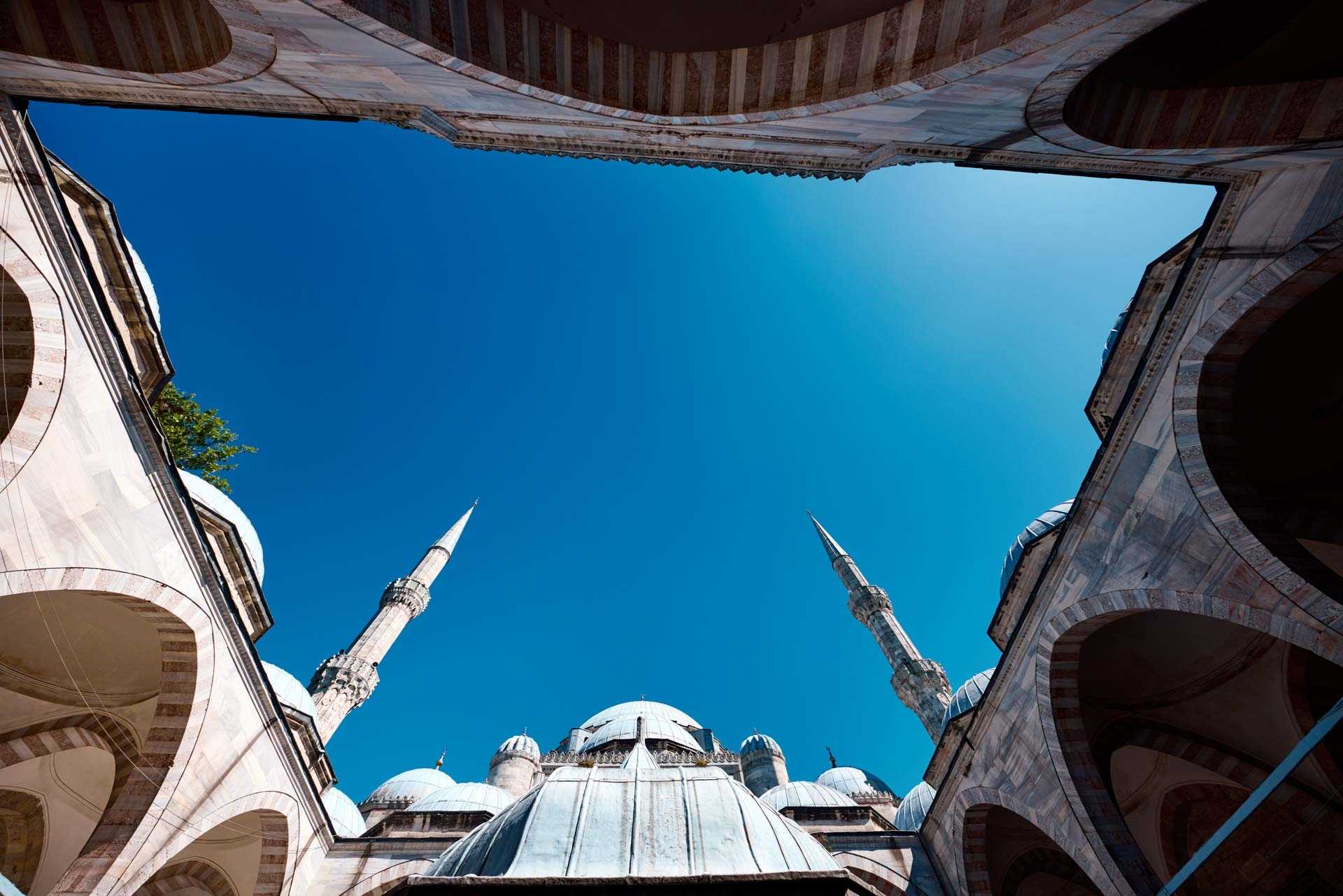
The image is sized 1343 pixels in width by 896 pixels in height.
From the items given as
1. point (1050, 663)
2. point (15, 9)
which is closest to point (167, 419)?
point (15, 9)

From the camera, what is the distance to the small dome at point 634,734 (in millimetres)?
21078

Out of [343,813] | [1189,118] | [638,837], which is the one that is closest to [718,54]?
[1189,118]

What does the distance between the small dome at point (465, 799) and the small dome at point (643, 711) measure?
11229 mm

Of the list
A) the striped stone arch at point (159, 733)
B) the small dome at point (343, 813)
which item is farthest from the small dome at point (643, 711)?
the striped stone arch at point (159, 733)

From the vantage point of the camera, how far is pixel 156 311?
7.84 m

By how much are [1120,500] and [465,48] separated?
8.58 meters

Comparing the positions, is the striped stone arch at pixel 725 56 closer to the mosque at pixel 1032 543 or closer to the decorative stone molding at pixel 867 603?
the mosque at pixel 1032 543

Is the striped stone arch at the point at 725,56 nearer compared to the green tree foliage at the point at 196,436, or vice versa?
the striped stone arch at the point at 725,56

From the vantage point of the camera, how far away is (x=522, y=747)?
81.0 feet

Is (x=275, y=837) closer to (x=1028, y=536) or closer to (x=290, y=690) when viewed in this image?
(x=290, y=690)

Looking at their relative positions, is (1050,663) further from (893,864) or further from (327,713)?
(327,713)

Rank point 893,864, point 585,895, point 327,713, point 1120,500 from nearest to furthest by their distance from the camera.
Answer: point 585,895
point 1120,500
point 893,864
point 327,713

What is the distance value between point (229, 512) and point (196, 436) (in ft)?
9.06

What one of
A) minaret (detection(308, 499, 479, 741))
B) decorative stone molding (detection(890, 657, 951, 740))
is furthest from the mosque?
decorative stone molding (detection(890, 657, 951, 740))
